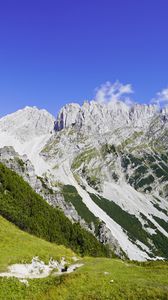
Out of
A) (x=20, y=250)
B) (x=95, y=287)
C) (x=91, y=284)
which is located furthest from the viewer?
(x=20, y=250)

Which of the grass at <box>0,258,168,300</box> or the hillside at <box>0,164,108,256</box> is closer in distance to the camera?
the grass at <box>0,258,168,300</box>

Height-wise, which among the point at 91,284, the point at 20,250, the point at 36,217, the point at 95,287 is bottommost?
the point at 95,287

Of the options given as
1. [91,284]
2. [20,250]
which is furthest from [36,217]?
[91,284]

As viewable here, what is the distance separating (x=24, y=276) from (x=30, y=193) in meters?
79.9

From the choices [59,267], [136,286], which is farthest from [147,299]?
[59,267]

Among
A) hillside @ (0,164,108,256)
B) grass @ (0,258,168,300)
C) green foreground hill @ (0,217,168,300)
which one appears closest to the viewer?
grass @ (0,258,168,300)

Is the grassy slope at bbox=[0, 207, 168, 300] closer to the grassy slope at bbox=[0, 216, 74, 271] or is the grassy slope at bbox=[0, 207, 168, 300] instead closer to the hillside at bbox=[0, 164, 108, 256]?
the grassy slope at bbox=[0, 216, 74, 271]

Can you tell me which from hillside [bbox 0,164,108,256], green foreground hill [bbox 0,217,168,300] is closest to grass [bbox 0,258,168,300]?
green foreground hill [bbox 0,217,168,300]

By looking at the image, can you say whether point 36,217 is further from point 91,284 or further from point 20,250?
point 91,284

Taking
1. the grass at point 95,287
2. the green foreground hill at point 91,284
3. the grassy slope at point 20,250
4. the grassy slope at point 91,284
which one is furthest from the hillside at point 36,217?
the grass at point 95,287

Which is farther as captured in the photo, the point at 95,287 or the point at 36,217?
the point at 36,217

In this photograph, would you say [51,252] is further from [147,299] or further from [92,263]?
[147,299]

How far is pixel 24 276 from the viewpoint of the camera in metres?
46.5

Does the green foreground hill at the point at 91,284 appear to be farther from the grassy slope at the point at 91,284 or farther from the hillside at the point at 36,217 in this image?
the hillside at the point at 36,217
